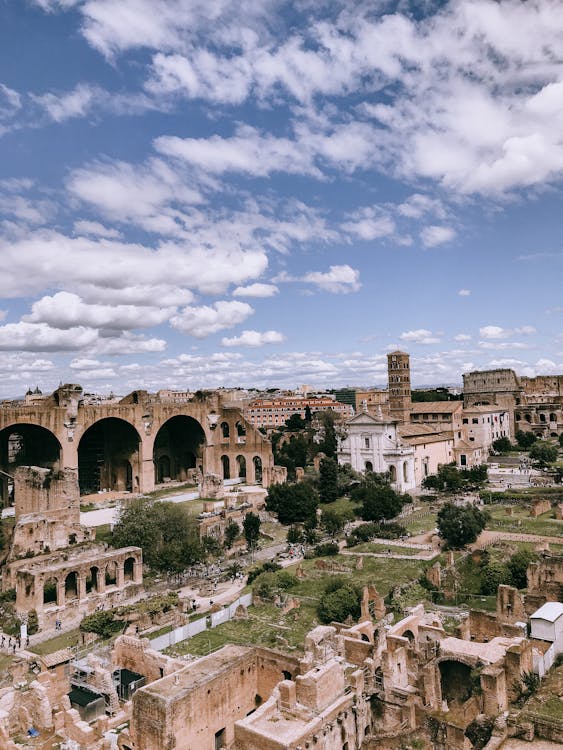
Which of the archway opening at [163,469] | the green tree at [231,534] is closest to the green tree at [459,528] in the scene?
the green tree at [231,534]

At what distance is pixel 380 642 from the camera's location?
19.4 m

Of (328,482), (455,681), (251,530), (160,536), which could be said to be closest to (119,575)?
(160,536)

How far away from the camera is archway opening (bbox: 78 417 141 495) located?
55.9 m

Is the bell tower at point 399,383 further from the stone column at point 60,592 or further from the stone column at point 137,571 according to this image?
the stone column at point 60,592

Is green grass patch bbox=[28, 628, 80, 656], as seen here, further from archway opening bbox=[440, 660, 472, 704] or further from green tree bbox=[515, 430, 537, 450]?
green tree bbox=[515, 430, 537, 450]

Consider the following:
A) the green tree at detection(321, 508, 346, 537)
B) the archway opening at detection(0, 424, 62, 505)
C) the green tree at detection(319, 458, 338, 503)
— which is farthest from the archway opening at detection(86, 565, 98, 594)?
the green tree at detection(319, 458, 338, 503)

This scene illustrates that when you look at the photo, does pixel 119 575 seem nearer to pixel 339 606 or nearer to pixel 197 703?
pixel 339 606

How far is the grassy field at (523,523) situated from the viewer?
37094 mm

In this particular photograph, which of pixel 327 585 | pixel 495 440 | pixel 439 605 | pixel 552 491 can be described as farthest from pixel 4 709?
pixel 495 440

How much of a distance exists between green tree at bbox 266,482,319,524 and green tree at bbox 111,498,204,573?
8099 millimetres

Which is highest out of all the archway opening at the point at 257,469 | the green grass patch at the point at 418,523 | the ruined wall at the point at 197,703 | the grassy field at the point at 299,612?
the archway opening at the point at 257,469

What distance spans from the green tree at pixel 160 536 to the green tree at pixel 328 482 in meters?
15.0

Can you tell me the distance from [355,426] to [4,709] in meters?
44.9

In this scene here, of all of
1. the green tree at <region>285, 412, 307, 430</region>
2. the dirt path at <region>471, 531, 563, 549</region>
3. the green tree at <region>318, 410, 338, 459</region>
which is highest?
the green tree at <region>285, 412, 307, 430</region>
